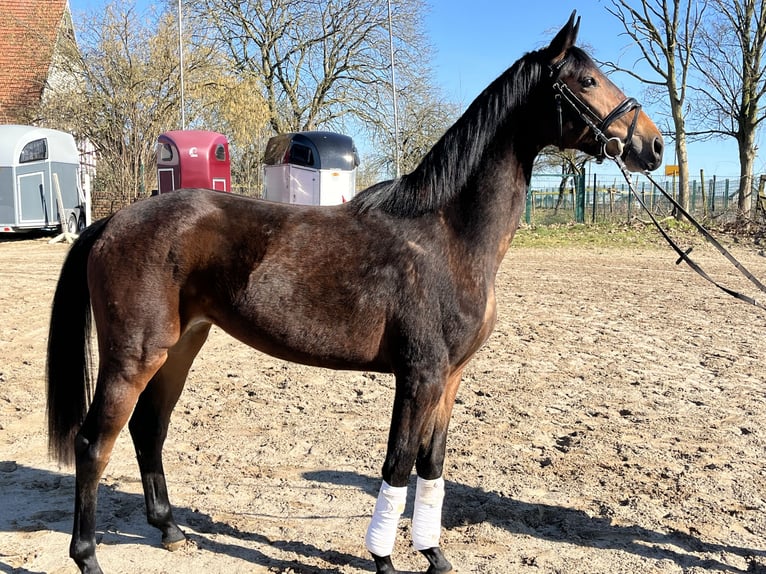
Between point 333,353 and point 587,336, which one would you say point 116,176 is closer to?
point 587,336

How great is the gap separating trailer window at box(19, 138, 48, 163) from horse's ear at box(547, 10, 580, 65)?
60.8ft

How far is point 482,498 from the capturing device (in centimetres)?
357

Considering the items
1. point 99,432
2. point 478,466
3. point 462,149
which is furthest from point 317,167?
point 99,432

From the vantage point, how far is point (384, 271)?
8.77ft

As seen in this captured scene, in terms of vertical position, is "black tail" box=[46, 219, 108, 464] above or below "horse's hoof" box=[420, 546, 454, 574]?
above

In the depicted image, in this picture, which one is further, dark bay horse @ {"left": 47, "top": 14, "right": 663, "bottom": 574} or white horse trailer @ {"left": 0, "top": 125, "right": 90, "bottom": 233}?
white horse trailer @ {"left": 0, "top": 125, "right": 90, "bottom": 233}

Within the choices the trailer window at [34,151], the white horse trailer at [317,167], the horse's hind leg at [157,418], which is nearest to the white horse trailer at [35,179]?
the trailer window at [34,151]

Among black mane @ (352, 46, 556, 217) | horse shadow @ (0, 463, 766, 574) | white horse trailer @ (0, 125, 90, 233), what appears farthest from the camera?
white horse trailer @ (0, 125, 90, 233)

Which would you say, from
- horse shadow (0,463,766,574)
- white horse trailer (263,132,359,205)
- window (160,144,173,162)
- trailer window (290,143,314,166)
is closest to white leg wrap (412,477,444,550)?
horse shadow (0,463,766,574)

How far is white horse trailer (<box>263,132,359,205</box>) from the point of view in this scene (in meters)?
18.4

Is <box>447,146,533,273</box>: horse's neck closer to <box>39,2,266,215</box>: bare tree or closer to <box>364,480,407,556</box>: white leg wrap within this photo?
<box>364,480,407,556</box>: white leg wrap

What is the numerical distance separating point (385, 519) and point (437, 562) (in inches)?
14.6

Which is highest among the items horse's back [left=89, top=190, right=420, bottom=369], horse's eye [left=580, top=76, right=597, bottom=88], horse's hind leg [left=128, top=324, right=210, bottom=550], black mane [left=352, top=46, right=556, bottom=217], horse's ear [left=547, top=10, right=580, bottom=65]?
horse's ear [left=547, top=10, right=580, bottom=65]

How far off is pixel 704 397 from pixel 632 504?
6.79 ft
